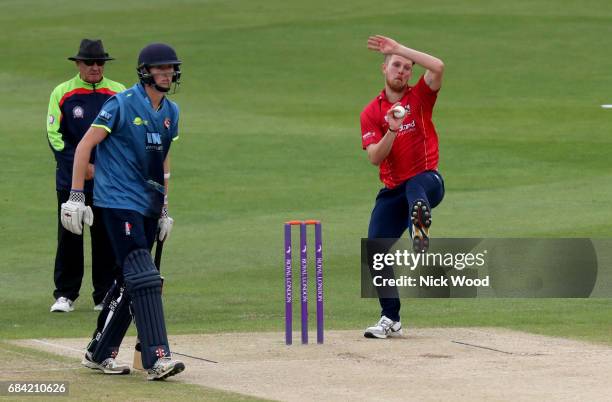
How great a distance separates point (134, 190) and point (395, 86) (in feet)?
8.21

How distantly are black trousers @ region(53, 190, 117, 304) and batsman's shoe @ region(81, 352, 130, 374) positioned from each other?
326cm

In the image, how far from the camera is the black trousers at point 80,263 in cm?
1248

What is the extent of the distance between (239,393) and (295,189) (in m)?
12.8

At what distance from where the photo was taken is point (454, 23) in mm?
44188

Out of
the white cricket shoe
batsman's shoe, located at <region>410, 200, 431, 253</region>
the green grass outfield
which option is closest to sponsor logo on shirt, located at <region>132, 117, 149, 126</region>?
batsman's shoe, located at <region>410, 200, 431, 253</region>

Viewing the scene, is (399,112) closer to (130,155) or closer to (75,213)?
(130,155)

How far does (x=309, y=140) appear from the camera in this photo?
25688 mm

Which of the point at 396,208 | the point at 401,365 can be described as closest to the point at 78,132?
the point at 396,208

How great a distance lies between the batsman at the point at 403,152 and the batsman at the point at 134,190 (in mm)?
1941

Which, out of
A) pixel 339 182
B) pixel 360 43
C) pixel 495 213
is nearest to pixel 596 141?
pixel 339 182

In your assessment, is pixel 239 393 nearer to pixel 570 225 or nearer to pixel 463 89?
pixel 570 225

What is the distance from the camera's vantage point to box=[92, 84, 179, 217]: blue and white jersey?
892cm

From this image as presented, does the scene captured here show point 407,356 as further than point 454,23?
No

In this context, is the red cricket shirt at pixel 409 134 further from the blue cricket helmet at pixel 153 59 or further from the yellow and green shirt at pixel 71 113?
the yellow and green shirt at pixel 71 113
